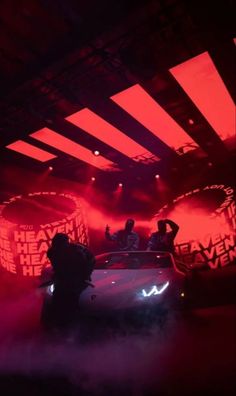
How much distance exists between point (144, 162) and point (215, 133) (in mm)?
2209

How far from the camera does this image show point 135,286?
3.53m

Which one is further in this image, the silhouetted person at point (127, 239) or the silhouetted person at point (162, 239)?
the silhouetted person at point (127, 239)

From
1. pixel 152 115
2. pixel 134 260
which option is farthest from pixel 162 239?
pixel 152 115

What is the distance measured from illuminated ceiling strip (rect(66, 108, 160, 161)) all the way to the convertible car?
2.99 meters

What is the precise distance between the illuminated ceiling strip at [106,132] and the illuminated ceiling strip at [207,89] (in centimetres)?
174

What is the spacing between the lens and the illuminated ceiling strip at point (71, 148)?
265 inches

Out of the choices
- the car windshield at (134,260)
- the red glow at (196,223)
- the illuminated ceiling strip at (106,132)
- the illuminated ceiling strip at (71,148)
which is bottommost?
the car windshield at (134,260)

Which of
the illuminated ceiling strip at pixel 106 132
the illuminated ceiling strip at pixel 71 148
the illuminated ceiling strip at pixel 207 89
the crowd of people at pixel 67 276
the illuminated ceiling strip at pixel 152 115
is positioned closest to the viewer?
the crowd of people at pixel 67 276

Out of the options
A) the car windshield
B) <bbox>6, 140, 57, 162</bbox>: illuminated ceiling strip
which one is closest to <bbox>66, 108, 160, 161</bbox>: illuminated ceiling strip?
<bbox>6, 140, 57, 162</bbox>: illuminated ceiling strip

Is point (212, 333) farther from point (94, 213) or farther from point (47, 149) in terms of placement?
point (94, 213)

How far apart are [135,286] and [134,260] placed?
111 cm

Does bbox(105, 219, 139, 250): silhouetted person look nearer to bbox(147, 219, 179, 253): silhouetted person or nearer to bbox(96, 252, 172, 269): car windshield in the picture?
bbox(147, 219, 179, 253): silhouetted person

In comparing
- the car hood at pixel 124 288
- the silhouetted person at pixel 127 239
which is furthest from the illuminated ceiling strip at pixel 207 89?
the car hood at pixel 124 288

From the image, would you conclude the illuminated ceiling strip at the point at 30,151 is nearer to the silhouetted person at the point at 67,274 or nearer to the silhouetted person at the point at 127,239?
the silhouetted person at the point at 127,239
